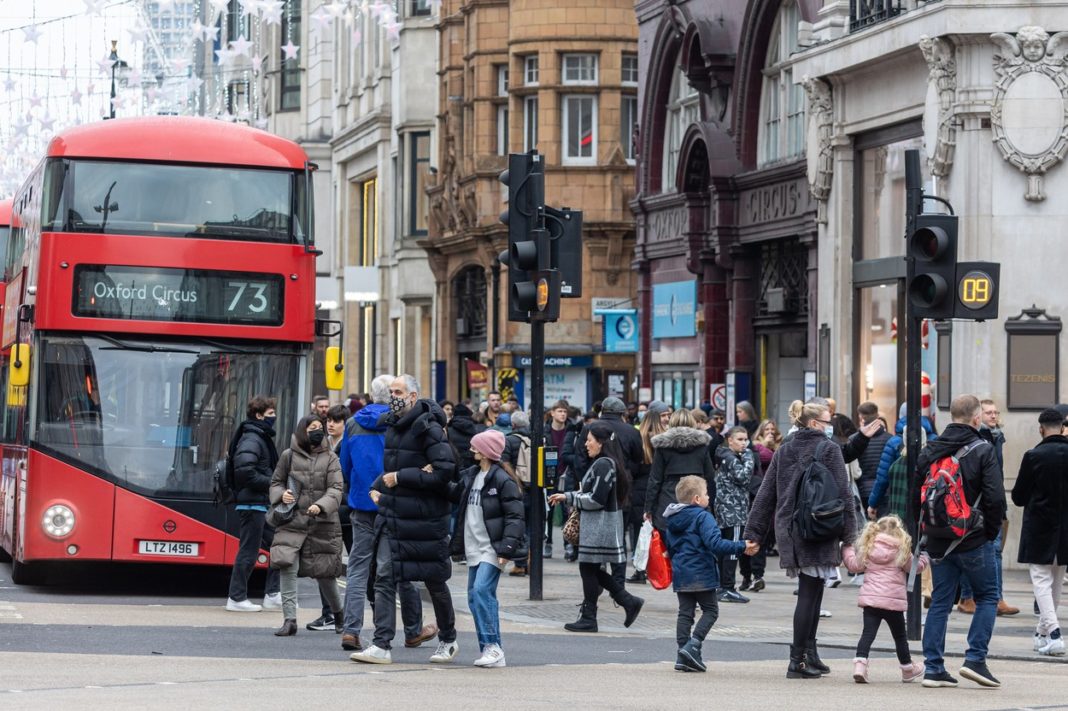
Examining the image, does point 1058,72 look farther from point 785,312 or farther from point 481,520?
point 481,520

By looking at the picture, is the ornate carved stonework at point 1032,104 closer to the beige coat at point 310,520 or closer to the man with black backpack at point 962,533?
the man with black backpack at point 962,533

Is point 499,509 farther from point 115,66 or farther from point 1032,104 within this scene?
point 115,66

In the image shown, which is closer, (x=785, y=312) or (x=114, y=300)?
(x=114, y=300)

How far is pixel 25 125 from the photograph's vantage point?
40.3 metres

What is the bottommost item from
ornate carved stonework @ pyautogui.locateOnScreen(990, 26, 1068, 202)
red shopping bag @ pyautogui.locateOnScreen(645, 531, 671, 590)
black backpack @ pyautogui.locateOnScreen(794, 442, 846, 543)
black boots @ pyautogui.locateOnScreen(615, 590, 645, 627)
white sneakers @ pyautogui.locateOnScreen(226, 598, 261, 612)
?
white sneakers @ pyautogui.locateOnScreen(226, 598, 261, 612)

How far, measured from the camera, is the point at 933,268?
14711 millimetres

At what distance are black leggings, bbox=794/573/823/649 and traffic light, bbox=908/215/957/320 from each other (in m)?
2.47

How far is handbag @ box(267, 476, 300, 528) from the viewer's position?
49.8 ft

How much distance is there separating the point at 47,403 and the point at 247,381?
1697 millimetres

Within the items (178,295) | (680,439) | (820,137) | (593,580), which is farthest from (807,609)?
(820,137)

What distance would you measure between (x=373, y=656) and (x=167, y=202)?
250 inches

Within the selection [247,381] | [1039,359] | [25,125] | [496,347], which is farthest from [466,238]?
[247,381]

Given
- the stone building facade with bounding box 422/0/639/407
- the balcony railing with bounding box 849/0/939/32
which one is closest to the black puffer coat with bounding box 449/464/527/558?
the balcony railing with bounding box 849/0/939/32

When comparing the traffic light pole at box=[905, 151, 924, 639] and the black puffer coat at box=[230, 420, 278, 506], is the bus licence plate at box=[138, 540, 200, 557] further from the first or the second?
the traffic light pole at box=[905, 151, 924, 639]
